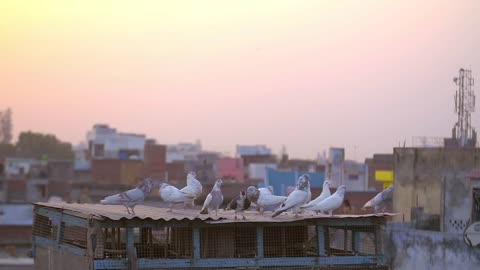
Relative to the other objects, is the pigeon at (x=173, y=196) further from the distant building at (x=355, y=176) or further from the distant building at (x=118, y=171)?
the distant building at (x=118, y=171)

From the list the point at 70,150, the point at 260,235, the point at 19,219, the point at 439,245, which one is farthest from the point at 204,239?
the point at 70,150

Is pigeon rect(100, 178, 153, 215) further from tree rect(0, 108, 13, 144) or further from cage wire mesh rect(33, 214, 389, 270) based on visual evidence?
tree rect(0, 108, 13, 144)

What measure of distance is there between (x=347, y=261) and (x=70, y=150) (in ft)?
320

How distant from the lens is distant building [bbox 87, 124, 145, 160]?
7394 centimetres

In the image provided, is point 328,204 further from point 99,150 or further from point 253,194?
point 99,150

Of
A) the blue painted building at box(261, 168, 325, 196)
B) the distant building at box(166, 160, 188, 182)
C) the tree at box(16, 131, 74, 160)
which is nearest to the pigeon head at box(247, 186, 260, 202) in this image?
the blue painted building at box(261, 168, 325, 196)

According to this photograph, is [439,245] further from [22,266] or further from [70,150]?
[70,150]

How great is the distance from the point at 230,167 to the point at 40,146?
46009 mm

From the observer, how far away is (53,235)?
1451 cm

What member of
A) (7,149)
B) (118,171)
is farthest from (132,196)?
(7,149)

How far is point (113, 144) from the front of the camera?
79500 millimetres

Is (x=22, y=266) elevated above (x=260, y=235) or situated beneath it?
situated beneath

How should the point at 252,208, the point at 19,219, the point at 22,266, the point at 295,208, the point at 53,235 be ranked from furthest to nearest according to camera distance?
the point at 19,219
the point at 22,266
the point at 252,208
the point at 53,235
the point at 295,208

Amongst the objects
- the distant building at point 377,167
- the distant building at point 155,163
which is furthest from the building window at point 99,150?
the distant building at point 377,167
